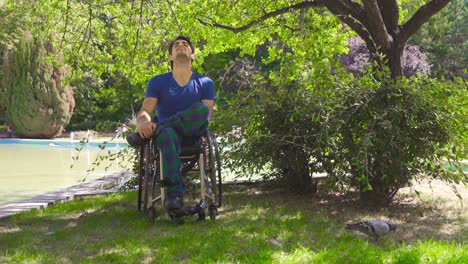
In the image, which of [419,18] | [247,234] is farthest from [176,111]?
[419,18]

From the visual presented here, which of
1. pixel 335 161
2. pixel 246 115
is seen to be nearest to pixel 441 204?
pixel 335 161

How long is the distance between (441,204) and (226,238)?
246cm

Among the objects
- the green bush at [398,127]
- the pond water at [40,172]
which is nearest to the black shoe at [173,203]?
the green bush at [398,127]

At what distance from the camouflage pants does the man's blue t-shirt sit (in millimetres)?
232

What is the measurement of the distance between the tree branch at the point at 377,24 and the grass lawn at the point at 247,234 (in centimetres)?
154

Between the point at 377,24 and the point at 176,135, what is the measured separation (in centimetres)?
235

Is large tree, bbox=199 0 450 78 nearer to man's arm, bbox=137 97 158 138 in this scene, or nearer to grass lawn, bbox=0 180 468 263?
grass lawn, bbox=0 180 468 263

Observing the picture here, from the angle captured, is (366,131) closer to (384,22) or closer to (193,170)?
Answer: (193,170)

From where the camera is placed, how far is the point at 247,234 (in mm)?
3447

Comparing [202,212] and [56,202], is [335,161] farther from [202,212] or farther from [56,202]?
[56,202]

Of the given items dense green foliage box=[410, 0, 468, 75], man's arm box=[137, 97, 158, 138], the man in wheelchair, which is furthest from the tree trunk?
dense green foliage box=[410, 0, 468, 75]

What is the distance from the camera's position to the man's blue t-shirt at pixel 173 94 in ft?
13.1

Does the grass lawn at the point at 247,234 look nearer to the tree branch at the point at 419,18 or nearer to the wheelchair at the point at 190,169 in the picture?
the wheelchair at the point at 190,169

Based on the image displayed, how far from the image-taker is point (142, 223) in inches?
152
